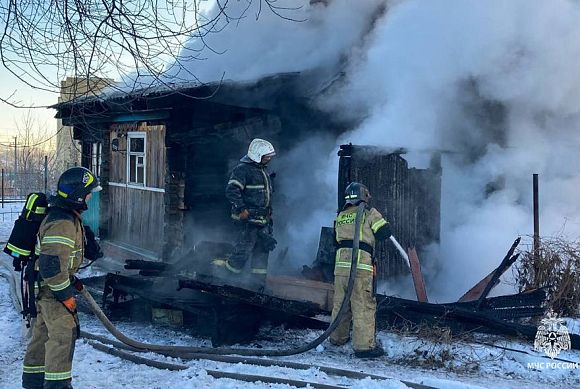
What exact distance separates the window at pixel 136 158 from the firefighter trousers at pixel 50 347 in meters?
6.22

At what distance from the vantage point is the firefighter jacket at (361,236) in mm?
5750

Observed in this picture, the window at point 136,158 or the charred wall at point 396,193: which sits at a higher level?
the window at point 136,158

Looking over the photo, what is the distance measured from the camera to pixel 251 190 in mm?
6703

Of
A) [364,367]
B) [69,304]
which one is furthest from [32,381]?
[364,367]

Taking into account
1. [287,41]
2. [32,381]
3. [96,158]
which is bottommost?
[32,381]

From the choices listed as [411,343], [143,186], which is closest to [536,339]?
[411,343]

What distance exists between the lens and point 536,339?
5605 mm

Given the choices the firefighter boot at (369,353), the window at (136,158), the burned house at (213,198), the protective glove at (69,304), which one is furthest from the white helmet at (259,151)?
the window at (136,158)

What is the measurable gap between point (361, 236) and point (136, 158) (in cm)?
656

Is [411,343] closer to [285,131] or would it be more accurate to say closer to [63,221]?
[63,221]

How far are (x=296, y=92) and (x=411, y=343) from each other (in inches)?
203

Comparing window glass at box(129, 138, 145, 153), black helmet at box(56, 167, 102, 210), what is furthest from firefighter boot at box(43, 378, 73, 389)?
window glass at box(129, 138, 145, 153)

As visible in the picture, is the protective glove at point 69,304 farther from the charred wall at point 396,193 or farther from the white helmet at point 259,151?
the charred wall at point 396,193

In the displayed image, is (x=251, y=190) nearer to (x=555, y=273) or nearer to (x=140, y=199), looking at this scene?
(x=555, y=273)
